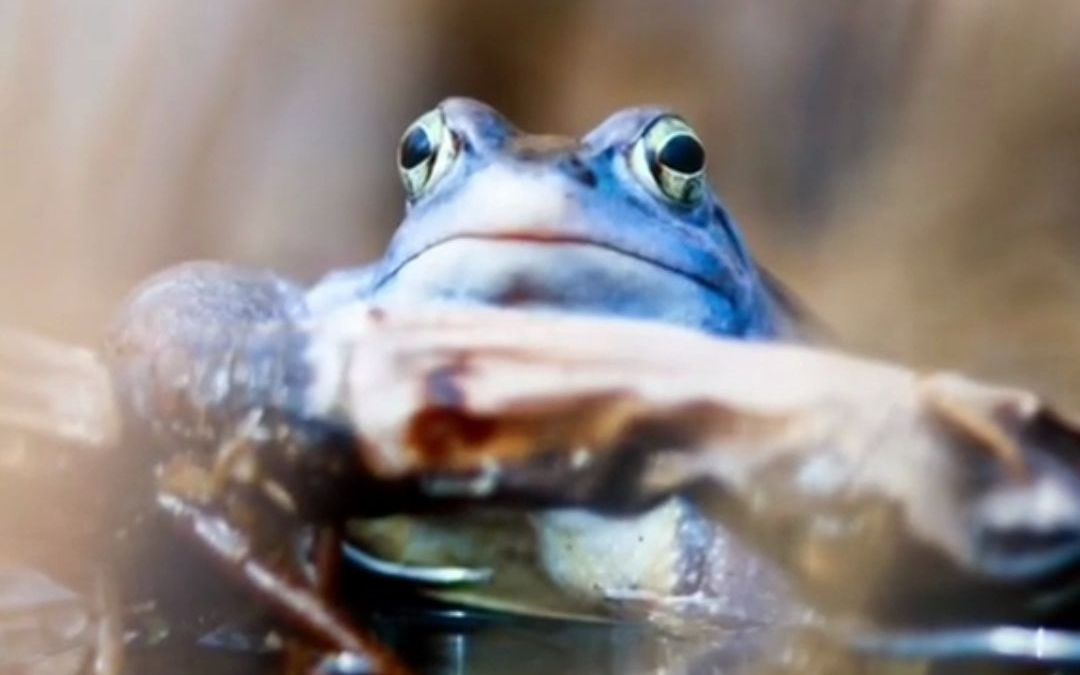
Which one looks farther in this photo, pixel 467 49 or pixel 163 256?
pixel 467 49

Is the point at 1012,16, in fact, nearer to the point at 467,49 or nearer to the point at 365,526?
the point at 467,49

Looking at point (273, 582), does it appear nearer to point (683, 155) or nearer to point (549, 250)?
point (549, 250)

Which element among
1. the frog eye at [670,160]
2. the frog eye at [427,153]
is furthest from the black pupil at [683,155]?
the frog eye at [427,153]

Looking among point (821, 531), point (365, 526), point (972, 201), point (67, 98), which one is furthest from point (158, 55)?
point (821, 531)

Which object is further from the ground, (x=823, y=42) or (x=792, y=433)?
(x=823, y=42)

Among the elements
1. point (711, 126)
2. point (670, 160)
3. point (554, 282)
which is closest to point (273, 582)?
point (554, 282)

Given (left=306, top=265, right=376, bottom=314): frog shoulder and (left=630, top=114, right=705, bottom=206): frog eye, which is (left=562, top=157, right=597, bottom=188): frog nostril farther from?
(left=306, top=265, right=376, bottom=314): frog shoulder

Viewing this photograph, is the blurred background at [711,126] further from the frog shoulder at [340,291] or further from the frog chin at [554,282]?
the frog chin at [554,282]
